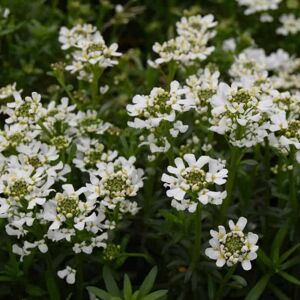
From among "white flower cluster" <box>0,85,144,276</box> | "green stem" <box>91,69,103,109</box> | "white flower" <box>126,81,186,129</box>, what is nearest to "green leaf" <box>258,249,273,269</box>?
"white flower cluster" <box>0,85,144,276</box>

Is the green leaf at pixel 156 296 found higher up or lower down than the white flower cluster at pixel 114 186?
lower down

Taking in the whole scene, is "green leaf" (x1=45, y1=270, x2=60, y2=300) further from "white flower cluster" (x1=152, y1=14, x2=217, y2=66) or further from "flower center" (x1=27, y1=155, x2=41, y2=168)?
"white flower cluster" (x1=152, y1=14, x2=217, y2=66)

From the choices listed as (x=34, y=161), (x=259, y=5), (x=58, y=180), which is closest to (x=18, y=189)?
(x=34, y=161)

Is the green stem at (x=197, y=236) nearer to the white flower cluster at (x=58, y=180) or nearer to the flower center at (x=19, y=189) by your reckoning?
the white flower cluster at (x=58, y=180)

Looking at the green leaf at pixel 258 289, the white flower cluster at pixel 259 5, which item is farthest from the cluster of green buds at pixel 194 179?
the white flower cluster at pixel 259 5

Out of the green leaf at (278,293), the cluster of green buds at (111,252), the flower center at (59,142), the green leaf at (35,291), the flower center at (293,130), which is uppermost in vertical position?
the flower center at (293,130)
